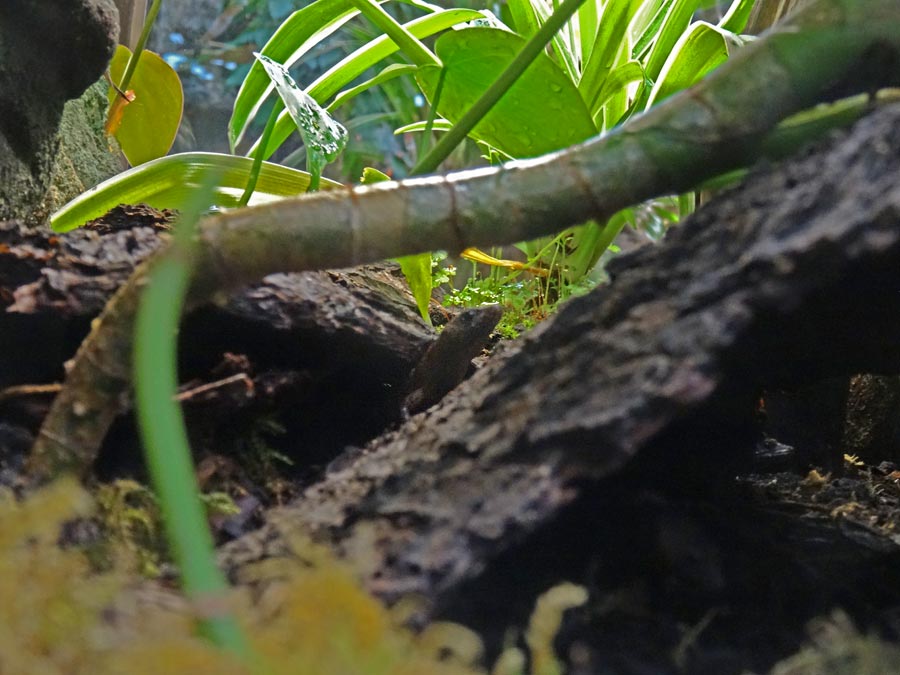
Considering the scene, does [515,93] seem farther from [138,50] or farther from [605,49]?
[138,50]

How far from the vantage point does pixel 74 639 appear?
539 mm

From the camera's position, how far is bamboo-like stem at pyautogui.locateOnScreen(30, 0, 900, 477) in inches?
31.9

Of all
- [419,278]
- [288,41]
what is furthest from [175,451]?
[288,41]

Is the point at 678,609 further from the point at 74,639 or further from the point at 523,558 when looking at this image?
the point at 74,639

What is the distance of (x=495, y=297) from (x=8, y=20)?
1119mm

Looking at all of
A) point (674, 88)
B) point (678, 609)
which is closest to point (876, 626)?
point (678, 609)

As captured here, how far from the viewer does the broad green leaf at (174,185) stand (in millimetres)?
1574

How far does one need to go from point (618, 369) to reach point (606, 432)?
0.22ft

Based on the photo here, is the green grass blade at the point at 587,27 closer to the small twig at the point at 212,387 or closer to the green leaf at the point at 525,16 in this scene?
the green leaf at the point at 525,16

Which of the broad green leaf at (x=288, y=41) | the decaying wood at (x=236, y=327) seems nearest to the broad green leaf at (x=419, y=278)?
the decaying wood at (x=236, y=327)

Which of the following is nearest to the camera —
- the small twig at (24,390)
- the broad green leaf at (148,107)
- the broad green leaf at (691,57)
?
the small twig at (24,390)

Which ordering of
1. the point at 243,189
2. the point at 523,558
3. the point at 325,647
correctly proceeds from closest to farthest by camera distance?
the point at 325,647
the point at 523,558
the point at 243,189

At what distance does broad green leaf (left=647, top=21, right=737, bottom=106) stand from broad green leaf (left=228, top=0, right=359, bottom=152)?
768 millimetres

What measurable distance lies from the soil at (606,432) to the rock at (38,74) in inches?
16.8
